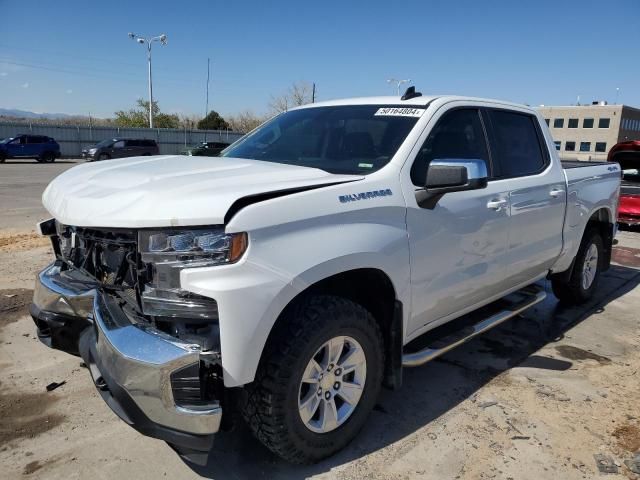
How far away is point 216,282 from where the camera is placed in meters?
2.16

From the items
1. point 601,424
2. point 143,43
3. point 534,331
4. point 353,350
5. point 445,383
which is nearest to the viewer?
point 353,350

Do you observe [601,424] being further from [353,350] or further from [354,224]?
[354,224]

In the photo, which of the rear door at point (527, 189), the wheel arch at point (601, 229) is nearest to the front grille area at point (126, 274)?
the rear door at point (527, 189)

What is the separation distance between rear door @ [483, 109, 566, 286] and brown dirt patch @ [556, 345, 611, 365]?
675mm

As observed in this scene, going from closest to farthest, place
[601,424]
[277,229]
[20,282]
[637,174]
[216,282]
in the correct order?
[216,282] < [277,229] < [601,424] < [20,282] < [637,174]

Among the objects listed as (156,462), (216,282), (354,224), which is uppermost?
(354,224)

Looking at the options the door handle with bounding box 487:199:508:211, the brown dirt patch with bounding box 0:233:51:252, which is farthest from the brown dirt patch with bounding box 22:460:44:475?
the brown dirt patch with bounding box 0:233:51:252

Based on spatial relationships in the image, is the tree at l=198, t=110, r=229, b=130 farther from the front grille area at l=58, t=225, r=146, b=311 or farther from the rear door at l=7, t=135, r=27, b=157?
the front grille area at l=58, t=225, r=146, b=311

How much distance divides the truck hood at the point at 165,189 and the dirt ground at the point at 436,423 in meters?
1.28

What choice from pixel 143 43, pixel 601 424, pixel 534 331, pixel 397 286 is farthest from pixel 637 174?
pixel 143 43

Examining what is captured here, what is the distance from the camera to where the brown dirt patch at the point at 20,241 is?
285 inches

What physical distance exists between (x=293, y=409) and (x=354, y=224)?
37.7 inches

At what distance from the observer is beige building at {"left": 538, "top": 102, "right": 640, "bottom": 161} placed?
7119cm

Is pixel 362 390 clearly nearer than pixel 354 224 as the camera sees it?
No
